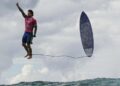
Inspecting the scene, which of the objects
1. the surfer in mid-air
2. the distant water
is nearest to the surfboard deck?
the distant water

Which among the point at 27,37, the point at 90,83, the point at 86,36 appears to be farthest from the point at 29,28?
the point at 86,36

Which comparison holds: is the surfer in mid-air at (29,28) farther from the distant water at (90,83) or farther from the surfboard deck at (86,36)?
the surfboard deck at (86,36)

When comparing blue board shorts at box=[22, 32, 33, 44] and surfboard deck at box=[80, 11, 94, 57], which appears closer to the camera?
blue board shorts at box=[22, 32, 33, 44]

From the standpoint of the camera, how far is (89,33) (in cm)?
3031

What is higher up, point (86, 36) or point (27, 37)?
point (27, 37)

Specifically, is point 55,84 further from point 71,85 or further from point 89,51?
point 89,51

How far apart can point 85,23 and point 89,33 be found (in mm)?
1462

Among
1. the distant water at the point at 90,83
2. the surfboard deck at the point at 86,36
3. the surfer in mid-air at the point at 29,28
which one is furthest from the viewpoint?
the surfboard deck at the point at 86,36

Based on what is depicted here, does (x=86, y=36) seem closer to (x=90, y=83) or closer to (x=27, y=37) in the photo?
(x=90, y=83)

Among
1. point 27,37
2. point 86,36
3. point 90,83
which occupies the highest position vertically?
point 27,37

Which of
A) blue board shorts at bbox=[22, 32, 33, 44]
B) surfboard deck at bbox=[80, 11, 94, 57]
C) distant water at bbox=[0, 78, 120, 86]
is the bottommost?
distant water at bbox=[0, 78, 120, 86]


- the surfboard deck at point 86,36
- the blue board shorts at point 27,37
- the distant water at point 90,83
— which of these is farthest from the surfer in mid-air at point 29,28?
the surfboard deck at point 86,36

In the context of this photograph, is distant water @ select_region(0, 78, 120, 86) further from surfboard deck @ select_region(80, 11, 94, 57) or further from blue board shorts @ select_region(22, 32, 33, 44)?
blue board shorts @ select_region(22, 32, 33, 44)

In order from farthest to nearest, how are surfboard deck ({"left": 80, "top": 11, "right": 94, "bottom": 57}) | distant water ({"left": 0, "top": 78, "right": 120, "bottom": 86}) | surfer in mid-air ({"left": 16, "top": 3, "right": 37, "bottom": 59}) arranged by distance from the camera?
surfboard deck ({"left": 80, "top": 11, "right": 94, "bottom": 57}), distant water ({"left": 0, "top": 78, "right": 120, "bottom": 86}), surfer in mid-air ({"left": 16, "top": 3, "right": 37, "bottom": 59})
